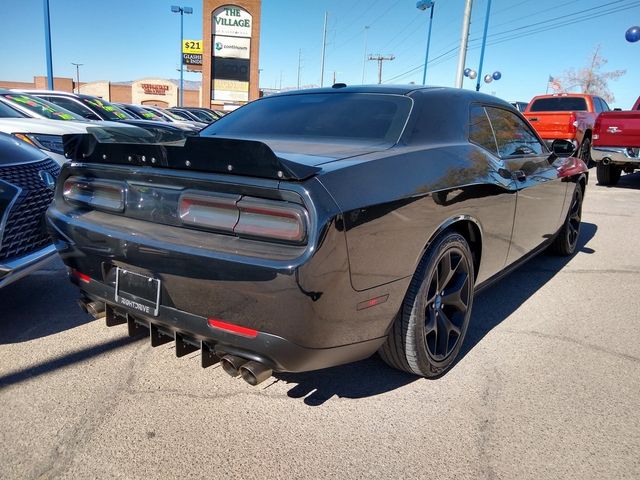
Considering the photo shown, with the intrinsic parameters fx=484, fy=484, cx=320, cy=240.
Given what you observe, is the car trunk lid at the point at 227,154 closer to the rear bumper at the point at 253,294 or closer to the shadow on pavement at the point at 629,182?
the rear bumper at the point at 253,294

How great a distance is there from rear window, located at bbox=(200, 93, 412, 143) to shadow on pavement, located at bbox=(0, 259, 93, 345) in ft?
5.19

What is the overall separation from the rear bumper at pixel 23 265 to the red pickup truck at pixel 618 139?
A: 9.94 m

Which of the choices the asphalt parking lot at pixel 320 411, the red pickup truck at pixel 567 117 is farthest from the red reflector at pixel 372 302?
the red pickup truck at pixel 567 117

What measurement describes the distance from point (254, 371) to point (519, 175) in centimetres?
232

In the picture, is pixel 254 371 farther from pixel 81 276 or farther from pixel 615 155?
pixel 615 155

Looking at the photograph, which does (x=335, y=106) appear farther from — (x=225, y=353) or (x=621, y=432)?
(x=621, y=432)

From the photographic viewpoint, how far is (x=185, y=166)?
2.04 m

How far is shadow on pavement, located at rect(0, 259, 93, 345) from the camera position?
309 cm

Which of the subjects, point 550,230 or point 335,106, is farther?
point 550,230

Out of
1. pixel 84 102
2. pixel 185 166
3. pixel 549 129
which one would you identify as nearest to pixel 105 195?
pixel 185 166

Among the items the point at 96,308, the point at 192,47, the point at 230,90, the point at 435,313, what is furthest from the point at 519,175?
the point at 192,47

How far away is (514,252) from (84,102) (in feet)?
28.3

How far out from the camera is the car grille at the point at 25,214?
2959mm

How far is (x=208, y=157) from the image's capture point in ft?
6.42
